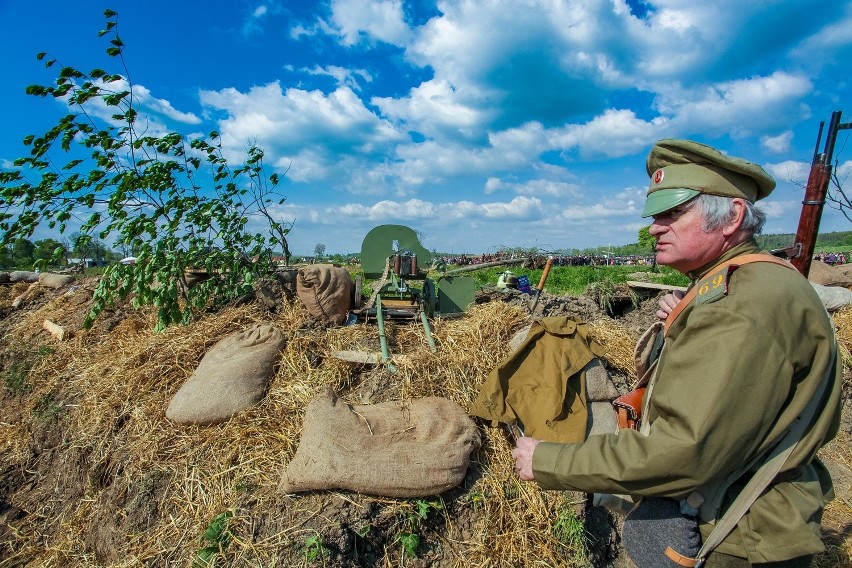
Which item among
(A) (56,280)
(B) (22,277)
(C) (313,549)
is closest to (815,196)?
(C) (313,549)

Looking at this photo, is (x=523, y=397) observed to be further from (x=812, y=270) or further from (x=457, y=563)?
(x=812, y=270)

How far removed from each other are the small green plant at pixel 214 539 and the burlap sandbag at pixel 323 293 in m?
2.22

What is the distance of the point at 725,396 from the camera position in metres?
1.17

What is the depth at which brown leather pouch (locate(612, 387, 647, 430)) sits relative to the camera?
190 cm

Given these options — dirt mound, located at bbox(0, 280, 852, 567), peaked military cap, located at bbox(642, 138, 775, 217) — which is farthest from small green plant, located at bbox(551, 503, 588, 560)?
peaked military cap, located at bbox(642, 138, 775, 217)

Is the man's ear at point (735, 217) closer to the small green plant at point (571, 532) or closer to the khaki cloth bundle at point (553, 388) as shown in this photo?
the khaki cloth bundle at point (553, 388)

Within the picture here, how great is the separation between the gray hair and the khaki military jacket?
178 mm

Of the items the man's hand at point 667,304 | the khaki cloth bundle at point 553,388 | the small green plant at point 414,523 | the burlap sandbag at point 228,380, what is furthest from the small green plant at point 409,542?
the man's hand at point 667,304

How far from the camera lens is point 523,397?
3.46 m

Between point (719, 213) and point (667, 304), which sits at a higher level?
point (719, 213)

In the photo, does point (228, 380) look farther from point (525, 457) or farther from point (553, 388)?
point (525, 457)

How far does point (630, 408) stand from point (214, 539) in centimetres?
261

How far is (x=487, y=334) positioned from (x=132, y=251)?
12.8 ft

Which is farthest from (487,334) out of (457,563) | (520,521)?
(457,563)
